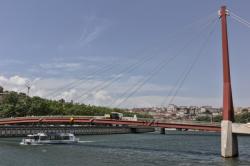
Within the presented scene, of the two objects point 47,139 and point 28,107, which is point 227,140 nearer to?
point 47,139

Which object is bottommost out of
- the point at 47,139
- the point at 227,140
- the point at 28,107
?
the point at 47,139

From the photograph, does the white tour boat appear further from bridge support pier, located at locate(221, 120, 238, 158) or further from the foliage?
the foliage

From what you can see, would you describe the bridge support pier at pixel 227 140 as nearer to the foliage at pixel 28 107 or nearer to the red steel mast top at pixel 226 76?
the red steel mast top at pixel 226 76

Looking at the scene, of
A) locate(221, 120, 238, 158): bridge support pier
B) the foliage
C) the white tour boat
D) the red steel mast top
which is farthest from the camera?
the foliage

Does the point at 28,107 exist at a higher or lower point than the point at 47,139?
higher

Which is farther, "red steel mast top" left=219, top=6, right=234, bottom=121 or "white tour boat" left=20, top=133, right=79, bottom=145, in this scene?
"white tour boat" left=20, top=133, right=79, bottom=145

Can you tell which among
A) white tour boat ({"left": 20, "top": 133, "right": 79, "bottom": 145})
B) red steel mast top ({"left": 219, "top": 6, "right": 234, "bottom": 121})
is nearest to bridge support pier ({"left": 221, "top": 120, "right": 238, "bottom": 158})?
red steel mast top ({"left": 219, "top": 6, "right": 234, "bottom": 121})

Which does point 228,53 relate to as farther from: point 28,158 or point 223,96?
point 28,158

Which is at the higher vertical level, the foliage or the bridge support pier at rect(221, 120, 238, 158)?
the foliage

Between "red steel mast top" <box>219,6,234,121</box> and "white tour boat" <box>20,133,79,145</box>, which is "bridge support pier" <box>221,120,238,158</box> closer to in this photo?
"red steel mast top" <box>219,6,234,121</box>

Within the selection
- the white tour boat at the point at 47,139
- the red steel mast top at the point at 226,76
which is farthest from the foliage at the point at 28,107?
the red steel mast top at the point at 226,76

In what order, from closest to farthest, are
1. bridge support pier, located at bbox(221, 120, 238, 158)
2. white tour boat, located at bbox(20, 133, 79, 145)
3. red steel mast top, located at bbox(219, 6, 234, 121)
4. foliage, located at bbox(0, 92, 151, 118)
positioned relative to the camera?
bridge support pier, located at bbox(221, 120, 238, 158) → red steel mast top, located at bbox(219, 6, 234, 121) → white tour boat, located at bbox(20, 133, 79, 145) → foliage, located at bbox(0, 92, 151, 118)

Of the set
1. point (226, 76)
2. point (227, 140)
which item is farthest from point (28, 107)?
point (227, 140)

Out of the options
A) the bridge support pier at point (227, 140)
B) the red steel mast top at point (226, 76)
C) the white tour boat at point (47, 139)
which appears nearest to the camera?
the bridge support pier at point (227, 140)
